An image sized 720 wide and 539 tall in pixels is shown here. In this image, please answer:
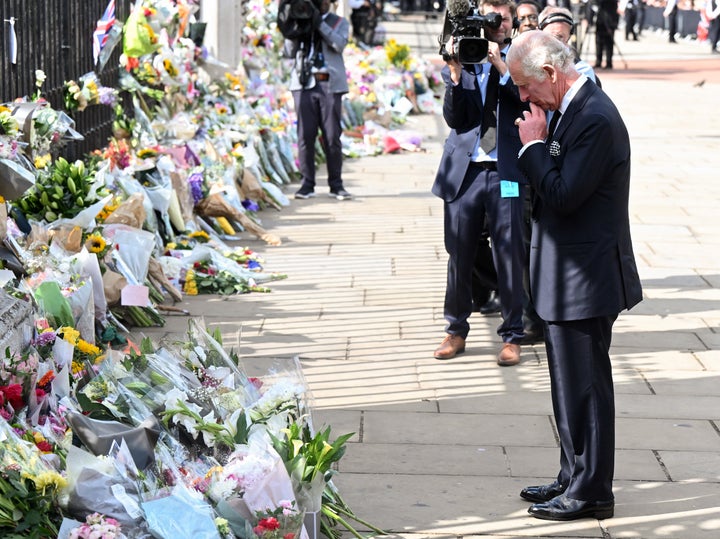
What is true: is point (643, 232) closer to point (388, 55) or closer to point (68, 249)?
point (68, 249)

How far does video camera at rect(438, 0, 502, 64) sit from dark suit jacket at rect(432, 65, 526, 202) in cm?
26

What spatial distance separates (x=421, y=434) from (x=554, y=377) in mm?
1041

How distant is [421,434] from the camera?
17.2 feet

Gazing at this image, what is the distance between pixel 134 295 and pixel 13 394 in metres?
2.35

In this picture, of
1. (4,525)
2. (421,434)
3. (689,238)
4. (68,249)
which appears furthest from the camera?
(689,238)

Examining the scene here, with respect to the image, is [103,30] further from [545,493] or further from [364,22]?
[364,22]

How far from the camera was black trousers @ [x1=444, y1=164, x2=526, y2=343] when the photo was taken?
612cm

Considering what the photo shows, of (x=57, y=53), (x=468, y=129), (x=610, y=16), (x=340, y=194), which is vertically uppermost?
(x=57, y=53)

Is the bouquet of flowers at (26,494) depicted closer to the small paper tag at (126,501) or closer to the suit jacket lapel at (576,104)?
the small paper tag at (126,501)

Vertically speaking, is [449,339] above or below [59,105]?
below

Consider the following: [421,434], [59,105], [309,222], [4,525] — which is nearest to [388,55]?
[309,222]

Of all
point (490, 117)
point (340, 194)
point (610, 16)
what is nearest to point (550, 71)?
point (490, 117)

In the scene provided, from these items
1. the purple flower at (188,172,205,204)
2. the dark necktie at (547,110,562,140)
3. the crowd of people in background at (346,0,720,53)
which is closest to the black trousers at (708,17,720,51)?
the crowd of people in background at (346,0,720,53)

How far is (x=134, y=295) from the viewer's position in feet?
20.9
